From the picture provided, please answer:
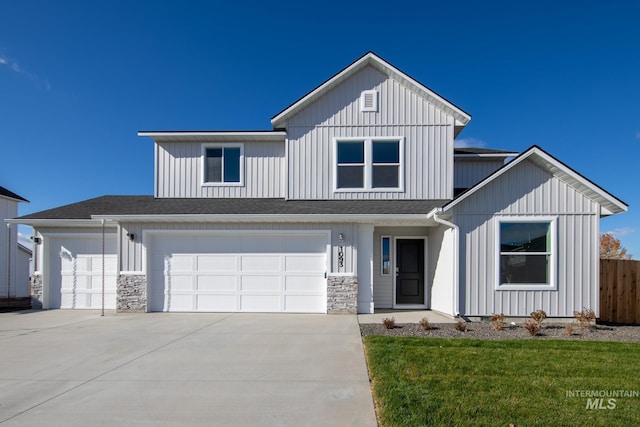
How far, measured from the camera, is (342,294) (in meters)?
10.6

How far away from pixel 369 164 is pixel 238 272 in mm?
5280

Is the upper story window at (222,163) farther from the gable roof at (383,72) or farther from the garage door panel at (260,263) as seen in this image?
the garage door panel at (260,263)

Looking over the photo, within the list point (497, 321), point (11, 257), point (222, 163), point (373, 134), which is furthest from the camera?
point (11, 257)

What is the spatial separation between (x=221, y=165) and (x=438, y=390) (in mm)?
10022

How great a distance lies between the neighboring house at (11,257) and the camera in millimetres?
15664

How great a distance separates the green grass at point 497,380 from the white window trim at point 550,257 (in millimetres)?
2119

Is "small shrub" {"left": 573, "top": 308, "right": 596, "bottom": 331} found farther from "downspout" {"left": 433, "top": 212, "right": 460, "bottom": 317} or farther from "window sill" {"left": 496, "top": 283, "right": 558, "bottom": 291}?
"downspout" {"left": 433, "top": 212, "right": 460, "bottom": 317}

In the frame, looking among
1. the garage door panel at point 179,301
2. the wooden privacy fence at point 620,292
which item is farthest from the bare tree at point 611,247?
the garage door panel at point 179,301

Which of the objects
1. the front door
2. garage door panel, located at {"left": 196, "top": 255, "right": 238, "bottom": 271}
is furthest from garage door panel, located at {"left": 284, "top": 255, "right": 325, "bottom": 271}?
the front door

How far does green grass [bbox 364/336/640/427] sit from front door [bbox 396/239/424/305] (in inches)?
171

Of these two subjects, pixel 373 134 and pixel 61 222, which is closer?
pixel 61 222

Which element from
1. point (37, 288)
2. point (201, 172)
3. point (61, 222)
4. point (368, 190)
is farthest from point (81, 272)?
point (368, 190)

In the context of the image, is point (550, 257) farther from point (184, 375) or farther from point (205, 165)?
point (205, 165)

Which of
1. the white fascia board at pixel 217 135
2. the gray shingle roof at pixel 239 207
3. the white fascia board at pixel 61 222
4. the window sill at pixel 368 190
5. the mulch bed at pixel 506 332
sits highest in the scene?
the white fascia board at pixel 217 135
